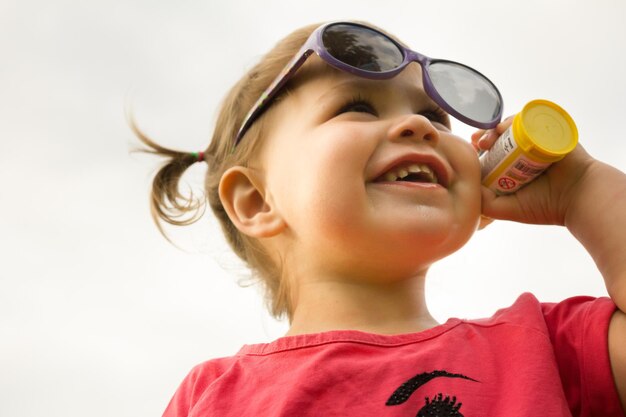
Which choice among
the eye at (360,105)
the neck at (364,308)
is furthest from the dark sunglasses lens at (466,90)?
the neck at (364,308)

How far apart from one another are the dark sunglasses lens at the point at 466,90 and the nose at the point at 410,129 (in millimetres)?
285

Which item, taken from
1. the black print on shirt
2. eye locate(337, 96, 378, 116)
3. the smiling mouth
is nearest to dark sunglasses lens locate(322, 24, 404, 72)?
eye locate(337, 96, 378, 116)

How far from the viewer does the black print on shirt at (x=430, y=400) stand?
164 centimetres

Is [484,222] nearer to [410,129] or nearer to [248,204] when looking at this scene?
[410,129]

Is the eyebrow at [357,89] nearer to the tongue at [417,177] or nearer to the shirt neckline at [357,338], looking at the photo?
the tongue at [417,177]

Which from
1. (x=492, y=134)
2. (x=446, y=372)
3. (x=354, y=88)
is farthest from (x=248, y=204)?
(x=446, y=372)

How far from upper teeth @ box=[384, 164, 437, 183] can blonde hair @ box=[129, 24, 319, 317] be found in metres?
0.64

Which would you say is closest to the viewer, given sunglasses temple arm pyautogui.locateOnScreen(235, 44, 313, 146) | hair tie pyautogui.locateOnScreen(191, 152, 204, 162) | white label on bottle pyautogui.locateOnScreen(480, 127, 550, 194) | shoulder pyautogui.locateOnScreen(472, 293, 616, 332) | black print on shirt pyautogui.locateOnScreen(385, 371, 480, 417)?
black print on shirt pyautogui.locateOnScreen(385, 371, 480, 417)

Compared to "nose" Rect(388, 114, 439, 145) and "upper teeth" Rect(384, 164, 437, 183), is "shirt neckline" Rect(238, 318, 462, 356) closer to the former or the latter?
"upper teeth" Rect(384, 164, 437, 183)

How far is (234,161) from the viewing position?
266 cm

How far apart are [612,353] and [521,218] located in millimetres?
521

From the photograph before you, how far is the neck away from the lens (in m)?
2.06

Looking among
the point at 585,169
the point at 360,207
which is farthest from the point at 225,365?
the point at 585,169

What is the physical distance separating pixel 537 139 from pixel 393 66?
56cm
